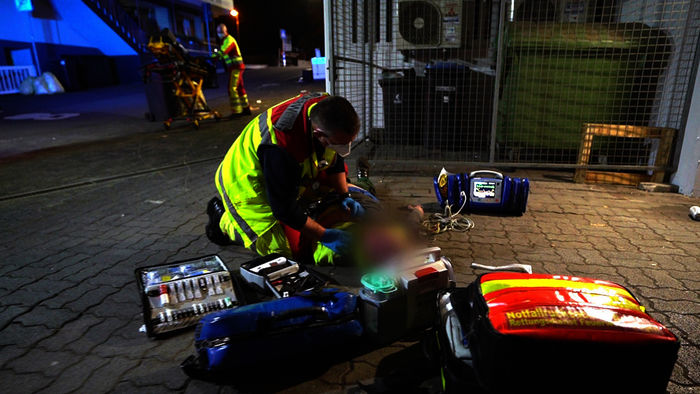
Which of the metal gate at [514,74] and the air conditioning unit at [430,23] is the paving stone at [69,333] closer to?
the metal gate at [514,74]

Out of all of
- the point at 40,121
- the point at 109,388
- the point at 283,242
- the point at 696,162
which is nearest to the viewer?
the point at 109,388

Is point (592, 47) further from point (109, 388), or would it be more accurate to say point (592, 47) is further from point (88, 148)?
point (88, 148)

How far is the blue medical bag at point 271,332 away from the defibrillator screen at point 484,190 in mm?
2183

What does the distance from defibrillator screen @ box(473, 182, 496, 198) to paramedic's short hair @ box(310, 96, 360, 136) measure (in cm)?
186

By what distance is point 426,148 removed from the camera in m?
6.32

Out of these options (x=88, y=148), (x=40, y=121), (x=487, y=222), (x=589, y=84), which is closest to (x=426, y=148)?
(x=589, y=84)

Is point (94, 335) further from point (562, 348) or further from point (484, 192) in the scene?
point (484, 192)

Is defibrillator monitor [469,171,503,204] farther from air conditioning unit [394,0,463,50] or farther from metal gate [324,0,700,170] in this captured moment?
air conditioning unit [394,0,463,50]

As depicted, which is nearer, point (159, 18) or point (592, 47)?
point (592, 47)

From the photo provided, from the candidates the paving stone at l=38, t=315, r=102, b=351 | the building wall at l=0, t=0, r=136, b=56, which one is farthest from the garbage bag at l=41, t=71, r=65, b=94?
the paving stone at l=38, t=315, r=102, b=351

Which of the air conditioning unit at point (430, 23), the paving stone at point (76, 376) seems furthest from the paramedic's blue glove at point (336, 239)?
the air conditioning unit at point (430, 23)

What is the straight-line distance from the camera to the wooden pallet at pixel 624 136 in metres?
4.50

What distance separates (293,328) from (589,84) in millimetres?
4859

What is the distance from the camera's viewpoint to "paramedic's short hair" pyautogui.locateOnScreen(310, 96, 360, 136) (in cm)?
237
